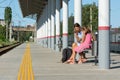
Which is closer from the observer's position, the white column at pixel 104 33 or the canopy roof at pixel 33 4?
the white column at pixel 104 33

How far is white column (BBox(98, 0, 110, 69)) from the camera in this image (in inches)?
704

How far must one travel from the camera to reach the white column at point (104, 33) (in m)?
17.9

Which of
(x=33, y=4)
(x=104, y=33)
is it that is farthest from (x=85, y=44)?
(x=33, y=4)

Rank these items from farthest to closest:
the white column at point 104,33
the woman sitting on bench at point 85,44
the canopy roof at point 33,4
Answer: the canopy roof at point 33,4
the woman sitting on bench at point 85,44
the white column at point 104,33

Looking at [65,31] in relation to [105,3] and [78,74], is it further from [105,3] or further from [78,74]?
[78,74]

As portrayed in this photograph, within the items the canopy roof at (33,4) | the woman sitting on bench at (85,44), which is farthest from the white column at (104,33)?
the canopy roof at (33,4)

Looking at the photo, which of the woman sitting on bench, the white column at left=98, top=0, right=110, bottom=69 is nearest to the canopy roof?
the woman sitting on bench

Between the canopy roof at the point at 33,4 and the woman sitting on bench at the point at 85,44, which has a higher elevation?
the canopy roof at the point at 33,4

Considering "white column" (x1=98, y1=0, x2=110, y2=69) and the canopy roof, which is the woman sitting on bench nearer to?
"white column" (x1=98, y1=0, x2=110, y2=69)

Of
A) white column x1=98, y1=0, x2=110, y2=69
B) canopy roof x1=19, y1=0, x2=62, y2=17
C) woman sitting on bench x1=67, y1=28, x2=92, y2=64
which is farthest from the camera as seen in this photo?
canopy roof x1=19, y1=0, x2=62, y2=17

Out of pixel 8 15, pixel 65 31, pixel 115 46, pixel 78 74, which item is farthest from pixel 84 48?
pixel 8 15

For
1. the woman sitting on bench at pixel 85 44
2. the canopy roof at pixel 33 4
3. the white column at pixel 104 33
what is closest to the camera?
the white column at pixel 104 33

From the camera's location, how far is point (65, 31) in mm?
34812

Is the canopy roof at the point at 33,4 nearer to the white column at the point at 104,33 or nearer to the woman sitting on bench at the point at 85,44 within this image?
the woman sitting on bench at the point at 85,44
